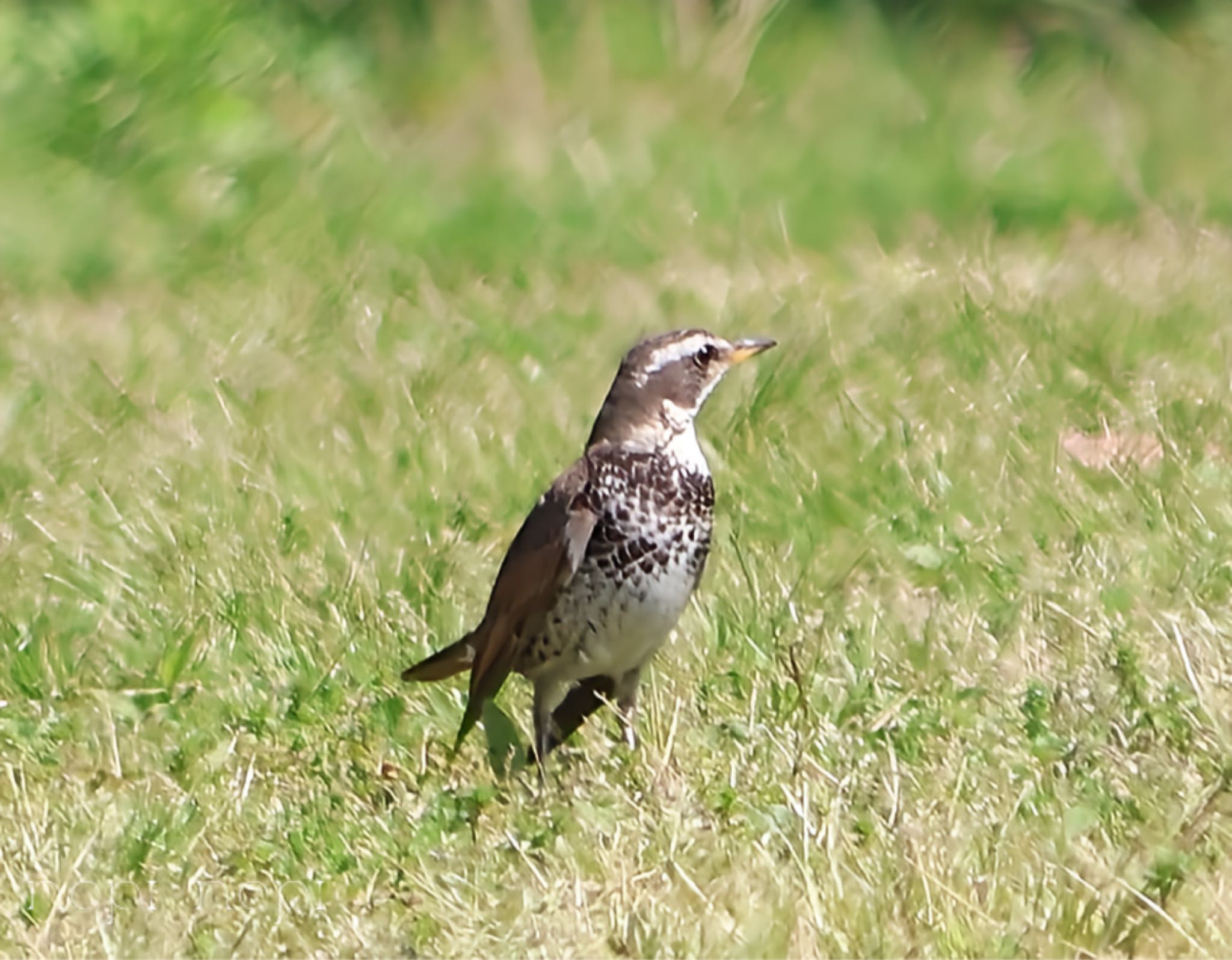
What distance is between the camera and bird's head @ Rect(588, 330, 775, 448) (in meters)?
4.70

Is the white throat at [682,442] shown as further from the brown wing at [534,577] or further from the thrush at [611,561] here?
the brown wing at [534,577]

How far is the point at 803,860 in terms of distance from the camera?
3.63 m

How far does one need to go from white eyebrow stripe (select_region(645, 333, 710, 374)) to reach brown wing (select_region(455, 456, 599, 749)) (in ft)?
0.82

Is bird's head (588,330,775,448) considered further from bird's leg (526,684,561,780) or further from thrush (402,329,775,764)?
bird's leg (526,684,561,780)

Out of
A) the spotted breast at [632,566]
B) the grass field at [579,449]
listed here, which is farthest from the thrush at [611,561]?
the grass field at [579,449]

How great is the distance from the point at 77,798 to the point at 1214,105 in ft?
20.7

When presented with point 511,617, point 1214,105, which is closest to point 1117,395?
point 511,617

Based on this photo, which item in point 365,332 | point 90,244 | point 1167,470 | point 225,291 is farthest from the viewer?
point 90,244

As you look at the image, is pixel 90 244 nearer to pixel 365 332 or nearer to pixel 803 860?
pixel 365 332

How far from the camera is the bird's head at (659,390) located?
4.70 metres

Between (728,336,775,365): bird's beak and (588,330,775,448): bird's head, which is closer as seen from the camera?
(588,330,775,448): bird's head

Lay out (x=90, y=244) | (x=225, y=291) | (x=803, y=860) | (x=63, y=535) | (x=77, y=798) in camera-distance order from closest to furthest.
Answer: (x=803, y=860), (x=77, y=798), (x=63, y=535), (x=225, y=291), (x=90, y=244)

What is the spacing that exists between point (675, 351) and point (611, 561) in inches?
20.3

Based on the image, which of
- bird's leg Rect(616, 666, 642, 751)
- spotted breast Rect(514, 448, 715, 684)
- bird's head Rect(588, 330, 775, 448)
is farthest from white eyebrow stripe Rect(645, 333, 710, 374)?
bird's leg Rect(616, 666, 642, 751)
